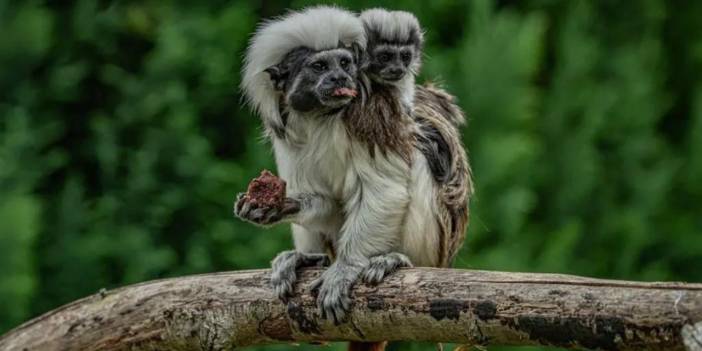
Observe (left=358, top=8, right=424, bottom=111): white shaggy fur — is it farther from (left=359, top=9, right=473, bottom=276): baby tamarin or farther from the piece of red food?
the piece of red food

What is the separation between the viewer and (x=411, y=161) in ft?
19.1

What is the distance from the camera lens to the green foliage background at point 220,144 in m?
8.96

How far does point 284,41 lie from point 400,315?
1.26m

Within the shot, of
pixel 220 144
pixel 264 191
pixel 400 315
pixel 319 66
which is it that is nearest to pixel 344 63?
pixel 319 66

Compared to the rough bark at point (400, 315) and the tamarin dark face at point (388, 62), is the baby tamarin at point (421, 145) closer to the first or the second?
the tamarin dark face at point (388, 62)

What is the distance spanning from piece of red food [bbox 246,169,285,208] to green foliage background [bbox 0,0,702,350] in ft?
10.7

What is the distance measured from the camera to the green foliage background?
353 inches

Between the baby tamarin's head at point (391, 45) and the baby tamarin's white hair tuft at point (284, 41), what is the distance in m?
0.08

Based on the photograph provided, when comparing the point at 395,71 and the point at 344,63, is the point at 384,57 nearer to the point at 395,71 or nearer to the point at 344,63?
the point at 395,71

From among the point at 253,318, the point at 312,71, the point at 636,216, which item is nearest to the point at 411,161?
the point at 312,71

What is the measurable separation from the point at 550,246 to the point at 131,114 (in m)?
2.85

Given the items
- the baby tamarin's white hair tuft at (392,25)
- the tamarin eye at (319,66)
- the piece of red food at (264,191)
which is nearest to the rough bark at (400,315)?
the piece of red food at (264,191)

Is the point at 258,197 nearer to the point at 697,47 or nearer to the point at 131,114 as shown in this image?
A: the point at 131,114

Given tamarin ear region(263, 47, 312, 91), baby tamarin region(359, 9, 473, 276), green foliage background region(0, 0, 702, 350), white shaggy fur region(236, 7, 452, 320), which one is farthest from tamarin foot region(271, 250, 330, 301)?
green foliage background region(0, 0, 702, 350)
